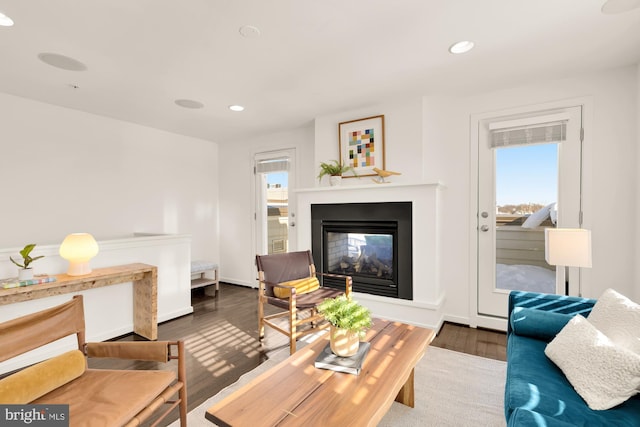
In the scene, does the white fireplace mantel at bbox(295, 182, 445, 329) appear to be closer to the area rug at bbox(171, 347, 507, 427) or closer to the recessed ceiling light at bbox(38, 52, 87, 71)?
the area rug at bbox(171, 347, 507, 427)

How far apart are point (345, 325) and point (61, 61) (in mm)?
3008

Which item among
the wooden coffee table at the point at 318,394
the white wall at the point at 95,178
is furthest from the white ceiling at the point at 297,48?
the wooden coffee table at the point at 318,394

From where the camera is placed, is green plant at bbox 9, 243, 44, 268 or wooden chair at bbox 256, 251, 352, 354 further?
wooden chair at bbox 256, 251, 352, 354

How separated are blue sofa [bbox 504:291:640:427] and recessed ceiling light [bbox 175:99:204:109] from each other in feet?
11.8

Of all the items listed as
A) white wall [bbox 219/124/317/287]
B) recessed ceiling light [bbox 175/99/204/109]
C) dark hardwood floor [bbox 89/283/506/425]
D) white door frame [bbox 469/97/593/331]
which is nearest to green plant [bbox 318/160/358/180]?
white wall [bbox 219/124/317/287]

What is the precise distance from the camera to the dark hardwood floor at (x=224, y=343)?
230cm

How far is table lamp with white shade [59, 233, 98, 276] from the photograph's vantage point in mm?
2586

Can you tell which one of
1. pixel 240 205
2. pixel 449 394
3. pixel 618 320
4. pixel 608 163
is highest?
pixel 608 163

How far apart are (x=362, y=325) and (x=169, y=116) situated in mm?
3645

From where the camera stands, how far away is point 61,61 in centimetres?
249

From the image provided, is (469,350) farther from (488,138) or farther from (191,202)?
(191,202)

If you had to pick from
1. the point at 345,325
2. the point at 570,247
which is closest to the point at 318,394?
the point at 345,325

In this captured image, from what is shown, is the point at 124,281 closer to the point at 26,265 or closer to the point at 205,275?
the point at 26,265

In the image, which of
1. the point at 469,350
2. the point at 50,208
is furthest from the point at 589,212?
the point at 50,208
